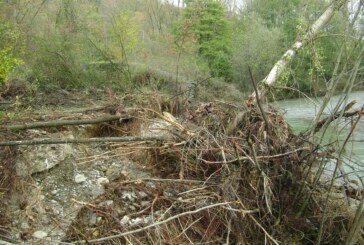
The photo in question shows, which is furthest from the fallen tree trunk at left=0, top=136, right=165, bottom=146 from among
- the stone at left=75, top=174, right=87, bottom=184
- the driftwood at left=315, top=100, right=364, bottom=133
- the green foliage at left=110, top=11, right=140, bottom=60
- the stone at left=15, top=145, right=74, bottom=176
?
the green foliage at left=110, top=11, right=140, bottom=60

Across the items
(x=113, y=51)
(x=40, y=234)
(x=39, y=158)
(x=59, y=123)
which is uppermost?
(x=113, y=51)

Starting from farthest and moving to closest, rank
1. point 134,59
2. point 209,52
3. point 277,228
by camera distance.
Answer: point 209,52, point 134,59, point 277,228

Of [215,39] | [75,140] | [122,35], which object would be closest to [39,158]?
[75,140]

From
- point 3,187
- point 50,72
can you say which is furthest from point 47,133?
point 50,72

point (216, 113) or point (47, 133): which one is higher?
point (216, 113)

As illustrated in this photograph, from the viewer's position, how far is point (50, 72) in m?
12.6

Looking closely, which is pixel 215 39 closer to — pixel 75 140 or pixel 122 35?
pixel 122 35

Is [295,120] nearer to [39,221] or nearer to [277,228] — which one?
[277,228]

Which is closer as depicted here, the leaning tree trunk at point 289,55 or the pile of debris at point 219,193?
the pile of debris at point 219,193

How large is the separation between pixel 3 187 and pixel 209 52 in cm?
2433

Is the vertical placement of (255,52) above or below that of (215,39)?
below

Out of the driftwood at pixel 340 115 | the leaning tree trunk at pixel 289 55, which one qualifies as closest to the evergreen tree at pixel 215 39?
the leaning tree trunk at pixel 289 55

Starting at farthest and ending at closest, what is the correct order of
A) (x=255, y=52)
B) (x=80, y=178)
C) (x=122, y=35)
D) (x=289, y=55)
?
(x=255, y=52), (x=122, y=35), (x=289, y=55), (x=80, y=178)

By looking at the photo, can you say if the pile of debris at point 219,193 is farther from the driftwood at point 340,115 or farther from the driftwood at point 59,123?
the driftwood at point 59,123
